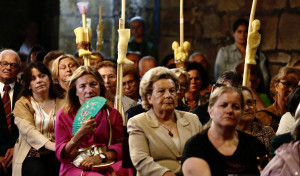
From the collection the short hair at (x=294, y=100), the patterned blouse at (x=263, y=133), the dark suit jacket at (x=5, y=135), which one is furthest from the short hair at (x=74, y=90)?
the short hair at (x=294, y=100)

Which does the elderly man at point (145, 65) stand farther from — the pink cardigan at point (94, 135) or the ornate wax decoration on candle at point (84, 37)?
the pink cardigan at point (94, 135)

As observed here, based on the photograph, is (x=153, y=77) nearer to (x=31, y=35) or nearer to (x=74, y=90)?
(x=74, y=90)

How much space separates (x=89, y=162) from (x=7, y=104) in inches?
65.1

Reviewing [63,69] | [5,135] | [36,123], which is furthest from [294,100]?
[5,135]

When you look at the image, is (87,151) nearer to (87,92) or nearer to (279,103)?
(87,92)

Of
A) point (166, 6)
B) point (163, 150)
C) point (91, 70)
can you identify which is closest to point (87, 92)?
point (91, 70)

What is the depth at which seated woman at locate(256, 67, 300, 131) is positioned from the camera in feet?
18.1

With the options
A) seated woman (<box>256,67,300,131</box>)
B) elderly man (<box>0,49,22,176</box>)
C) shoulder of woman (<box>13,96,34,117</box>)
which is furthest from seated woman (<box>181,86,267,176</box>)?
elderly man (<box>0,49,22,176</box>)

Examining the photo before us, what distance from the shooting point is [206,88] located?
6.84 m

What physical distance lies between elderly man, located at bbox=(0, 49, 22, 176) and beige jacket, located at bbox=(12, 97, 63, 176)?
0.32m

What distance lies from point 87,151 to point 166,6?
5647mm

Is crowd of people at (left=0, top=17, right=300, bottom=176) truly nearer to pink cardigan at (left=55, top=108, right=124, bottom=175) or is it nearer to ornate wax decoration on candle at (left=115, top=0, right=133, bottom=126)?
pink cardigan at (left=55, top=108, right=124, bottom=175)

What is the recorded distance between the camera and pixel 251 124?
494 cm

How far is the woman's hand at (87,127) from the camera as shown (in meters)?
4.64
